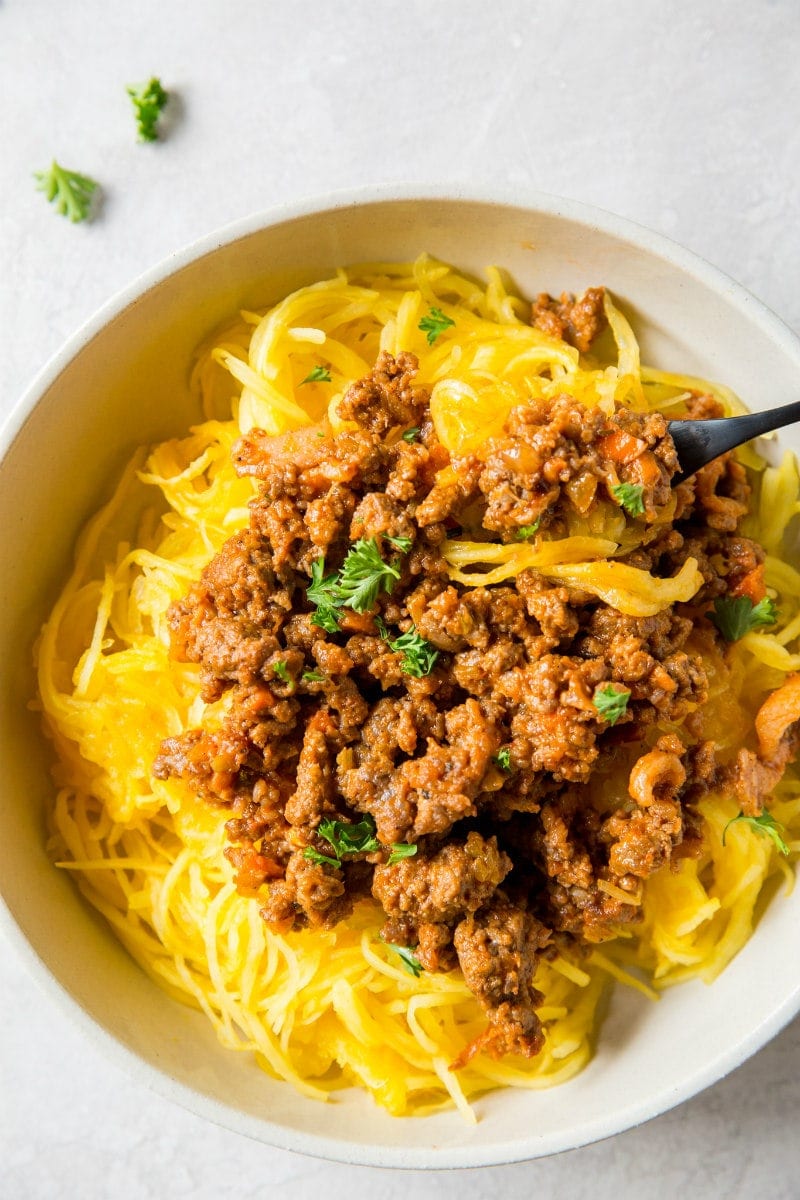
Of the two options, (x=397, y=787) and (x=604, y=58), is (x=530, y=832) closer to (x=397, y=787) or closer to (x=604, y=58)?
(x=397, y=787)

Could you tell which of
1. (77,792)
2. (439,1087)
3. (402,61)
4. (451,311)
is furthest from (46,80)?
(439,1087)

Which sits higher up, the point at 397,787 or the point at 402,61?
the point at 402,61

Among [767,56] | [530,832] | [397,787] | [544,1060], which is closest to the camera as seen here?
[397,787]

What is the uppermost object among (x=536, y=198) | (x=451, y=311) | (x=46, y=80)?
(x=46, y=80)

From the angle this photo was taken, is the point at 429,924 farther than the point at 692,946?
No

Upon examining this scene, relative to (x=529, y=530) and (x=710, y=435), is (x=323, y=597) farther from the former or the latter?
(x=710, y=435)

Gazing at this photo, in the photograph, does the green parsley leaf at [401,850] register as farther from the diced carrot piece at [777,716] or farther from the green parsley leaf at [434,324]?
the green parsley leaf at [434,324]
